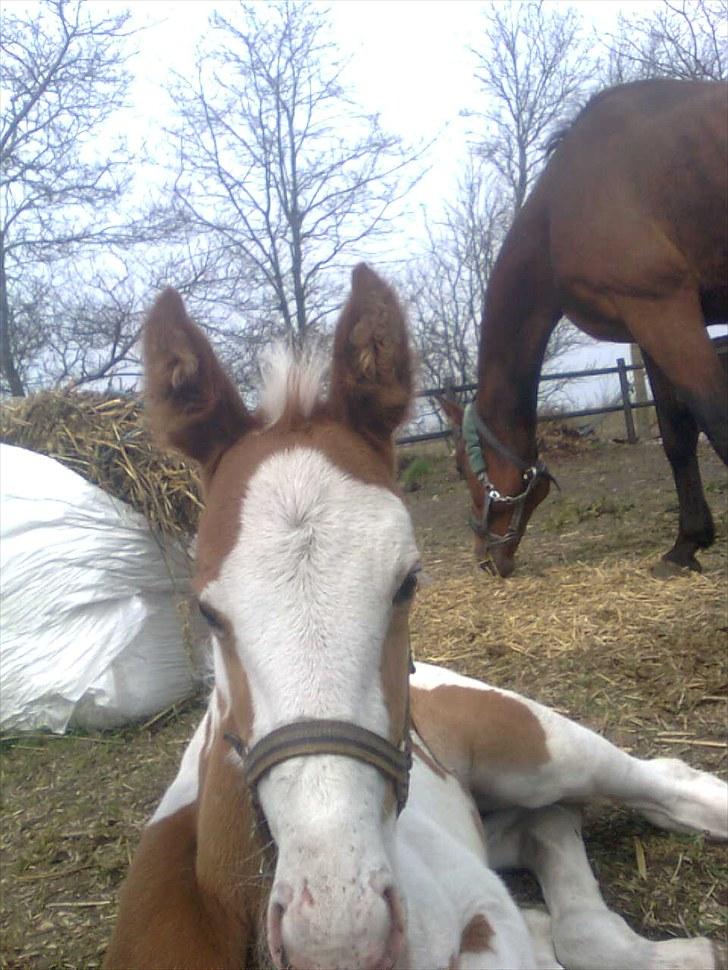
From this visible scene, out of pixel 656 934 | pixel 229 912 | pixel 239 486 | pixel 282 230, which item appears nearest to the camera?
pixel 239 486

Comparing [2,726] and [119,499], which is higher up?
[119,499]

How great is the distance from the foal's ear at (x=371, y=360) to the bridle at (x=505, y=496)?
345 cm

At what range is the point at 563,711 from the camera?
3.37m

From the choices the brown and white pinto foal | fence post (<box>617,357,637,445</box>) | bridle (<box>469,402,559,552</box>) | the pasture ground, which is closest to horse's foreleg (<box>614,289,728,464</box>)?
the pasture ground

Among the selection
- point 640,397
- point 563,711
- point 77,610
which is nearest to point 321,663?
point 563,711

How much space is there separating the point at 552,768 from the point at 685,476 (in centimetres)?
280

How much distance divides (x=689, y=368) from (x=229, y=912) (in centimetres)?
305

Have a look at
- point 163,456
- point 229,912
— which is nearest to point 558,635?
point 163,456

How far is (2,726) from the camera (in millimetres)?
3689

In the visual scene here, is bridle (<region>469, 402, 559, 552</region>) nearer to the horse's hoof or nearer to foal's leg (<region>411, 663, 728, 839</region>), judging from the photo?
the horse's hoof

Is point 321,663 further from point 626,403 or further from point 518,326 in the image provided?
point 626,403

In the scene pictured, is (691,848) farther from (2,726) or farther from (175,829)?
(2,726)

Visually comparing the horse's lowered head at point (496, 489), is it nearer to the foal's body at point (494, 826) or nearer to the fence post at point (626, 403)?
the foal's body at point (494, 826)

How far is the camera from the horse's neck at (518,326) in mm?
4613
